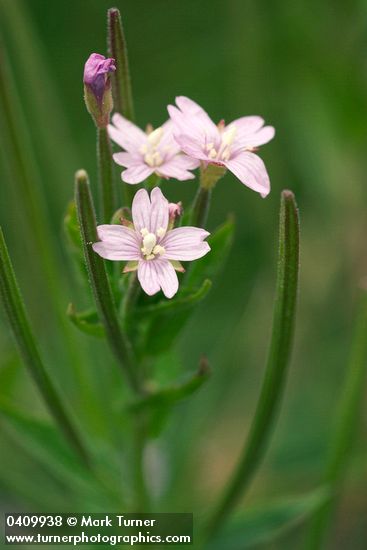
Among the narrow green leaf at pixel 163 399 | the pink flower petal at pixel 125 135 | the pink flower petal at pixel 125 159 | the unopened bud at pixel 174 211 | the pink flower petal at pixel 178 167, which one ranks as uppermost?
the pink flower petal at pixel 125 135

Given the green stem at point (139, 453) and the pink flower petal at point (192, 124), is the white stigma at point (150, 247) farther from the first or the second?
the green stem at point (139, 453)

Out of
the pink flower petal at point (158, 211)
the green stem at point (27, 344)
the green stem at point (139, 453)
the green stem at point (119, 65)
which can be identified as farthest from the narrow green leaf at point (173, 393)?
the green stem at point (119, 65)

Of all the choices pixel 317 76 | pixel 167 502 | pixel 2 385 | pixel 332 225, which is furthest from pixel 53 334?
pixel 317 76

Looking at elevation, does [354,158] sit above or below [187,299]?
above

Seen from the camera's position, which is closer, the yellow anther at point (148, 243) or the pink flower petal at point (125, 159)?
the yellow anther at point (148, 243)

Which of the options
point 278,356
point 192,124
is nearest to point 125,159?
point 192,124

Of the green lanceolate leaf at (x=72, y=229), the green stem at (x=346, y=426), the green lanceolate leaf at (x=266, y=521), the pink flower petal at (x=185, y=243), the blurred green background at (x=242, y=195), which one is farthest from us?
the blurred green background at (x=242, y=195)

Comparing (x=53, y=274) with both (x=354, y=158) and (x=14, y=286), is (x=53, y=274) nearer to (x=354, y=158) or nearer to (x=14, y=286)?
(x=14, y=286)
